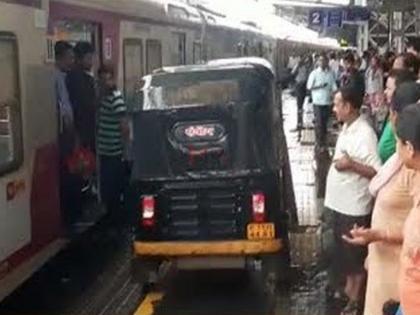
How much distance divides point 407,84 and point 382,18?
32437 mm

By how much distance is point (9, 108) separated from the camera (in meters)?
7.42

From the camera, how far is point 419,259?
389 cm

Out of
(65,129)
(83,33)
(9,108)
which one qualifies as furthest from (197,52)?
(9,108)

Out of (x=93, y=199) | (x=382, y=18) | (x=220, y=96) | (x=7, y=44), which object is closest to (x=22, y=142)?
(x=7, y=44)

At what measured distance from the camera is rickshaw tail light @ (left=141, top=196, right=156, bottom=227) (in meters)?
7.85

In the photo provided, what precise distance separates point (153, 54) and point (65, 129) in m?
4.29

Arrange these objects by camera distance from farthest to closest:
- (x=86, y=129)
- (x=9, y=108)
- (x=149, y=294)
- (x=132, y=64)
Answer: (x=132, y=64)
(x=86, y=129)
(x=149, y=294)
(x=9, y=108)

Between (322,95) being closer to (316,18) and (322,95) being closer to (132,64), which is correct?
(132,64)

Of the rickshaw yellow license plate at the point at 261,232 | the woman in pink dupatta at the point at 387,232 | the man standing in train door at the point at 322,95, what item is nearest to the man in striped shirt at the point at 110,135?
the rickshaw yellow license plate at the point at 261,232

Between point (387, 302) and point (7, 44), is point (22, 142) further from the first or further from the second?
point (387, 302)

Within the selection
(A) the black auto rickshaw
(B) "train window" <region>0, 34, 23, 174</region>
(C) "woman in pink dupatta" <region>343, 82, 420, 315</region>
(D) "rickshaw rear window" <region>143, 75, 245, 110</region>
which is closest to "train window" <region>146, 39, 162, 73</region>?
(D) "rickshaw rear window" <region>143, 75, 245, 110</region>

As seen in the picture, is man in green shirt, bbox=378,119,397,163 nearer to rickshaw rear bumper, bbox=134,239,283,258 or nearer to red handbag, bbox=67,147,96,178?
rickshaw rear bumper, bbox=134,239,283,258

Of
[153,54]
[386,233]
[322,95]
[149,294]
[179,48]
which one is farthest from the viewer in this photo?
[322,95]

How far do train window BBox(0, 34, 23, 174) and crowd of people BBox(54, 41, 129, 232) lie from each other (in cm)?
140
